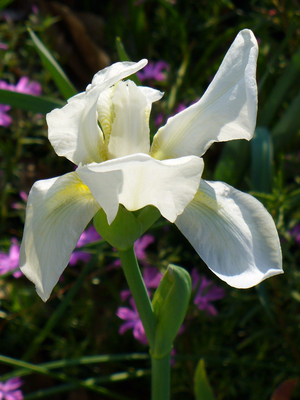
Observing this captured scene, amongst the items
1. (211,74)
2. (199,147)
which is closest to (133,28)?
(211,74)

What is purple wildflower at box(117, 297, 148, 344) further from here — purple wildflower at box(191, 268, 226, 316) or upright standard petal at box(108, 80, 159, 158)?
upright standard petal at box(108, 80, 159, 158)

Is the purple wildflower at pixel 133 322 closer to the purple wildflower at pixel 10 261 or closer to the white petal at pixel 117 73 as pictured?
the purple wildflower at pixel 10 261

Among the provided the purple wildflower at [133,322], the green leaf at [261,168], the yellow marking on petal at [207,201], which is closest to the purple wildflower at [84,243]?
the purple wildflower at [133,322]

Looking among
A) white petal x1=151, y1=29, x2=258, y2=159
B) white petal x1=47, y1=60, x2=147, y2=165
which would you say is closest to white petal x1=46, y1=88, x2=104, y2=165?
white petal x1=47, y1=60, x2=147, y2=165

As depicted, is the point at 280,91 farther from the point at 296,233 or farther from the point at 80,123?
the point at 80,123

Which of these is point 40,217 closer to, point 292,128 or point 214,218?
point 214,218
